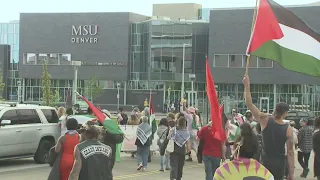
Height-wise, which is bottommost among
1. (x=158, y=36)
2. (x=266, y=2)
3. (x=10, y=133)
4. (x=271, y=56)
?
(x=10, y=133)

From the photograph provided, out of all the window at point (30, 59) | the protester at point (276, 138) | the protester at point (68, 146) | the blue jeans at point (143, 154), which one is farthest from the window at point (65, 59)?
the protester at point (276, 138)

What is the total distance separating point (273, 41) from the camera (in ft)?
26.1

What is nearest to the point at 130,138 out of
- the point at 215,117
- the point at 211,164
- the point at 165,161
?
the point at 165,161

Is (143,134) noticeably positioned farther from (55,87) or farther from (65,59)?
(55,87)

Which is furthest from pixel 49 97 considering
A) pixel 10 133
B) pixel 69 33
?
pixel 69 33

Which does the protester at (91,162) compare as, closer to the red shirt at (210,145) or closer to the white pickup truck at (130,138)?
the red shirt at (210,145)

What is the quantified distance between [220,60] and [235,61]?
182 cm

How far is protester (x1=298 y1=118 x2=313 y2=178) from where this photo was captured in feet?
47.0

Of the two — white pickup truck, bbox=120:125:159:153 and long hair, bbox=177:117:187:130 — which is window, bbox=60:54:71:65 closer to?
white pickup truck, bbox=120:125:159:153

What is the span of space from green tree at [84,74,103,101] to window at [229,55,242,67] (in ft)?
55.3

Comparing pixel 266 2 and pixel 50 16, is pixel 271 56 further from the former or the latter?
pixel 50 16

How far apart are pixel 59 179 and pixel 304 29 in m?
4.49

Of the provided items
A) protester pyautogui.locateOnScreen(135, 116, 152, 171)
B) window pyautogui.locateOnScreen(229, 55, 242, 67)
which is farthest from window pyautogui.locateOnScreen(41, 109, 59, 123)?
window pyautogui.locateOnScreen(229, 55, 242, 67)

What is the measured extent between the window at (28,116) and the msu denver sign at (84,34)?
2078 inches
